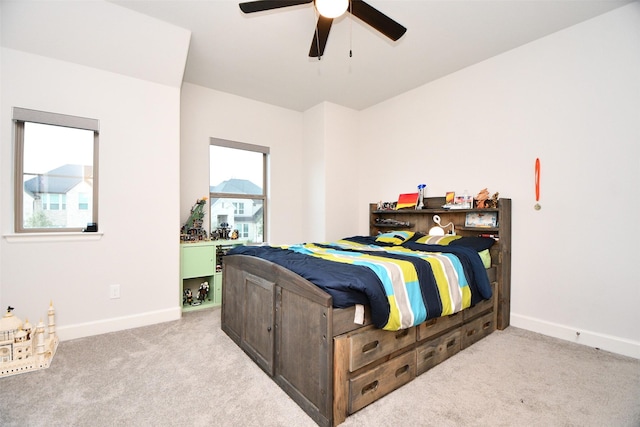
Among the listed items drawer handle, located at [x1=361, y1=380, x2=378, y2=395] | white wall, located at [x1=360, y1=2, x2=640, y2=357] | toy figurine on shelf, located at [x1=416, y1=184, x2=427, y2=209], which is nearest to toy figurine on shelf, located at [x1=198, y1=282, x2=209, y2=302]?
drawer handle, located at [x1=361, y1=380, x2=378, y2=395]

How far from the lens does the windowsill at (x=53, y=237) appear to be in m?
2.31

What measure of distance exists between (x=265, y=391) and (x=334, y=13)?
96.4 inches

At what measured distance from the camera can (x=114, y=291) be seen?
106 inches

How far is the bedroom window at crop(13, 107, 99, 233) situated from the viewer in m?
2.49

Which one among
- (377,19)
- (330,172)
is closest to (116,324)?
(330,172)

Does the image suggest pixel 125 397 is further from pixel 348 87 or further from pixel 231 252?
pixel 348 87

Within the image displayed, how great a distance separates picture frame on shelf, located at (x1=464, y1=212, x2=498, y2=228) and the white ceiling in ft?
5.52

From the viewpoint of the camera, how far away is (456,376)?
191cm

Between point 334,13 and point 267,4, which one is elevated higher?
point 267,4

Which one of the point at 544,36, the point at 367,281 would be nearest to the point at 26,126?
the point at 367,281

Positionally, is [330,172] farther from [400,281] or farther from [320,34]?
[400,281]

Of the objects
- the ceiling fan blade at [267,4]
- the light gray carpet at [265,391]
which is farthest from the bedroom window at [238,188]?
the ceiling fan blade at [267,4]

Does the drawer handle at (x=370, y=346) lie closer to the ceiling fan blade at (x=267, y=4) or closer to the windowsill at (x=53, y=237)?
the ceiling fan blade at (x=267, y=4)

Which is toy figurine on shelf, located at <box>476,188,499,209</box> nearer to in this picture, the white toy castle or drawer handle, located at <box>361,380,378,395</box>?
drawer handle, located at <box>361,380,378,395</box>
